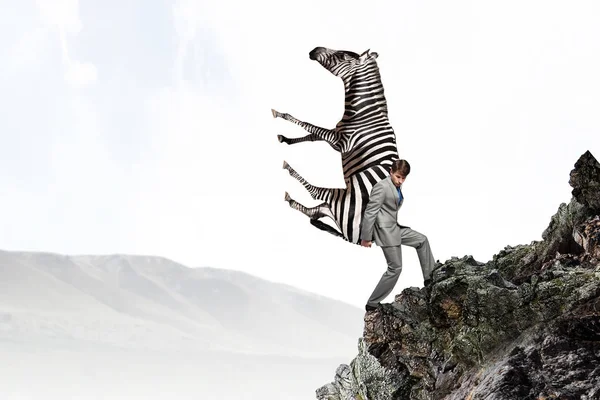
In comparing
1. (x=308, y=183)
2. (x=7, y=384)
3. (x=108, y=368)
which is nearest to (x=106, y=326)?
(x=108, y=368)

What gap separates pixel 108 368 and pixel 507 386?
137712mm

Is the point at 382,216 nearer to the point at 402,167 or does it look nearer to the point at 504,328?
the point at 402,167

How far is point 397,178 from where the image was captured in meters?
9.48

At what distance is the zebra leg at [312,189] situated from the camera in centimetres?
1259

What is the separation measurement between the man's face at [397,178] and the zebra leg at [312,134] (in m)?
3.66

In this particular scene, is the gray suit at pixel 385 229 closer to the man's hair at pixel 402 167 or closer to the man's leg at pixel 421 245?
the man's leg at pixel 421 245

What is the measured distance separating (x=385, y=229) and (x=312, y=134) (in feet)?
15.1

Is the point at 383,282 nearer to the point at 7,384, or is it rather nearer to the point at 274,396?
the point at 7,384

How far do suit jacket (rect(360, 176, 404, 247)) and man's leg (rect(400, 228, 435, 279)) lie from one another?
8.9 inches

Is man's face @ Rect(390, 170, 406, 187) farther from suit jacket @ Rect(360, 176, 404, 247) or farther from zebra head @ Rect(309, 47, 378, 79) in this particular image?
zebra head @ Rect(309, 47, 378, 79)

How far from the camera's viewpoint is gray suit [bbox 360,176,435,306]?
369 inches

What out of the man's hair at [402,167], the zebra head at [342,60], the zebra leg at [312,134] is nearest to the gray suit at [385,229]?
the man's hair at [402,167]

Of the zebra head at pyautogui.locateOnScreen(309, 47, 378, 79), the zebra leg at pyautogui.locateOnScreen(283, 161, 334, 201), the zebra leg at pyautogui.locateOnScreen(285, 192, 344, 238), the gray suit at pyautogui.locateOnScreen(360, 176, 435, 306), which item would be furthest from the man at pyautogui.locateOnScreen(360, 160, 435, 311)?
the zebra head at pyautogui.locateOnScreen(309, 47, 378, 79)

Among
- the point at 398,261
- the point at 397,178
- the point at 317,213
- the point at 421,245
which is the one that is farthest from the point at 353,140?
the point at 398,261
